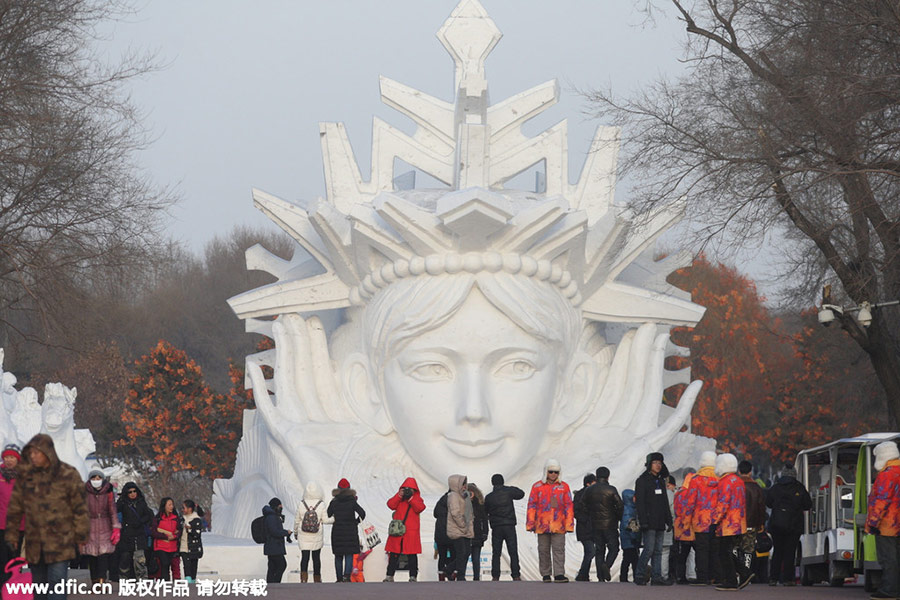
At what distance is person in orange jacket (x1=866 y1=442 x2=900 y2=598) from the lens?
39.1ft

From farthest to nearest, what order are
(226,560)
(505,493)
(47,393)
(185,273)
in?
(185,273) → (47,393) → (226,560) → (505,493)

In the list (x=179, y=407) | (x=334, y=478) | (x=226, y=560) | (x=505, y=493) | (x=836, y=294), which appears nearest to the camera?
(x=505, y=493)

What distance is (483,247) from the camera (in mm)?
19859

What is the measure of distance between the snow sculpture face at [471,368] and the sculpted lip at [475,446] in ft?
0.04

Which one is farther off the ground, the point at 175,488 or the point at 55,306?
the point at 55,306

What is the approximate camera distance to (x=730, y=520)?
1291 centimetres

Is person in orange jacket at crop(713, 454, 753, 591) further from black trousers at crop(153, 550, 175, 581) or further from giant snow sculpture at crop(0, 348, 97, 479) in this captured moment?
giant snow sculpture at crop(0, 348, 97, 479)

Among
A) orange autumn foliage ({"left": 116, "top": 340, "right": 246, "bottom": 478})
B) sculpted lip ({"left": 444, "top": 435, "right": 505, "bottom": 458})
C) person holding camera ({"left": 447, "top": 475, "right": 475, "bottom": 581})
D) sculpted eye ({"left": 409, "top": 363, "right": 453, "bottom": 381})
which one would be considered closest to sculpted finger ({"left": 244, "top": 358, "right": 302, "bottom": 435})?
sculpted eye ({"left": 409, "top": 363, "right": 453, "bottom": 381})

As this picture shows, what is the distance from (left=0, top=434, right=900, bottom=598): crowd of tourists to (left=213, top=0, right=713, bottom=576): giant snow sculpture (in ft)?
11.5

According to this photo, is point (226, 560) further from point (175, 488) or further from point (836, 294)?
point (175, 488)

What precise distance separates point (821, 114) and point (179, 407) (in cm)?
2308

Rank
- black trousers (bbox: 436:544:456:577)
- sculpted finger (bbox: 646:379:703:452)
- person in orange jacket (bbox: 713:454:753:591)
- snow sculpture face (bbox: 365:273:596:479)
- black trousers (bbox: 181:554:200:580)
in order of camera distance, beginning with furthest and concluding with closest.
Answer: sculpted finger (bbox: 646:379:703:452)
snow sculpture face (bbox: 365:273:596:479)
black trousers (bbox: 181:554:200:580)
black trousers (bbox: 436:544:456:577)
person in orange jacket (bbox: 713:454:753:591)

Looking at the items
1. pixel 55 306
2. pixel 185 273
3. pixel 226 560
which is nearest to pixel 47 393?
pixel 55 306

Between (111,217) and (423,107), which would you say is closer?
(111,217)
